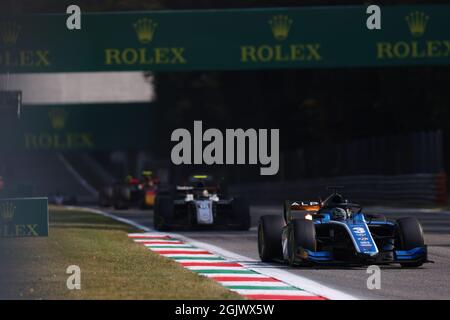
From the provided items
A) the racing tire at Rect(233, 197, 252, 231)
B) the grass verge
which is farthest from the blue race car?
the racing tire at Rect(233, 197, 252, 231)

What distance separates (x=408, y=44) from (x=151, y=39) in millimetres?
7356

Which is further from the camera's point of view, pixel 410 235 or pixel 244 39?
pixel 244 39

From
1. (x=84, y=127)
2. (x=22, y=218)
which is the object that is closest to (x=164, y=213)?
(x=22, y=218)

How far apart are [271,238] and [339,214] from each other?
1217 mm

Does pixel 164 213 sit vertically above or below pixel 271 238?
above

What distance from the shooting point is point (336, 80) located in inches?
2197

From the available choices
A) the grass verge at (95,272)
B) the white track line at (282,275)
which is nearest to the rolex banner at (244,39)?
the grass verge at (95,272)

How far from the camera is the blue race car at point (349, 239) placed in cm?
1518

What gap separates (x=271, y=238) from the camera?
54.1ft

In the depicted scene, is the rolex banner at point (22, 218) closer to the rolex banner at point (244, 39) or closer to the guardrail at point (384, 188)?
the guardrail at point (384, 188)

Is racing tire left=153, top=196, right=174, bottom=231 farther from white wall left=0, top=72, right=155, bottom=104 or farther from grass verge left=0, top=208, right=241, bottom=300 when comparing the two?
white wall left=0, top=72, right=155, bottom=104

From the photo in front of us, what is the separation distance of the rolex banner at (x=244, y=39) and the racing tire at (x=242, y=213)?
38.9 feet

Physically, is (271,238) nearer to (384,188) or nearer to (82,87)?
(384,188)

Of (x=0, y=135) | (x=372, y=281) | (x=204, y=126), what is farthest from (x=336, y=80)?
(x=372, y=281)
